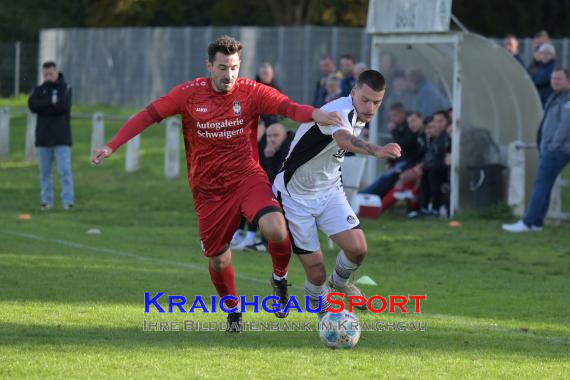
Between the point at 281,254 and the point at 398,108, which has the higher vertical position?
the point at 398,108

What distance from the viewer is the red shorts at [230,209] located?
9156 millimetres

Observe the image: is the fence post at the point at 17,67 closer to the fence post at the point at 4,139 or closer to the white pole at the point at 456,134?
the fence post at the point at 4,139

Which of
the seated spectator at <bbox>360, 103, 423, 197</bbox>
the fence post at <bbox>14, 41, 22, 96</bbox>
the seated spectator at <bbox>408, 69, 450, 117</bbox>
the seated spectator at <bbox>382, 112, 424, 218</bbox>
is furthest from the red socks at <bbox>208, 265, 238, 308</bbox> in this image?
the fence post at <bbox>14, 41, 22, 96</bbox>

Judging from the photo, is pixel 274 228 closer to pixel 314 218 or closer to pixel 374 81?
pixel 314 218

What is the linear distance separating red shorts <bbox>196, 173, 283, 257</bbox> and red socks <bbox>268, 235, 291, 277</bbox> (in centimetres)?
27

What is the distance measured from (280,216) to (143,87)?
3642cm

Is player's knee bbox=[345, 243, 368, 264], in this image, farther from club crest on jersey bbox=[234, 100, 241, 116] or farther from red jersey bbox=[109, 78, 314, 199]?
club crest on jersey bbox=[234, 100, 241, 116]

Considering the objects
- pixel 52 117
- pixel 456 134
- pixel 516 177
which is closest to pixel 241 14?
pixel 52 117

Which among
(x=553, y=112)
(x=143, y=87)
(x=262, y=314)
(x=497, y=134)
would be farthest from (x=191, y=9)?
(x=262, y=314)

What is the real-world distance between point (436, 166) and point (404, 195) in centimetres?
71

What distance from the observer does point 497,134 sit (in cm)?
2045

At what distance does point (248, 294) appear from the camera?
11555mm

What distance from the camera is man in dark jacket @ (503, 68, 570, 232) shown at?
1689cm

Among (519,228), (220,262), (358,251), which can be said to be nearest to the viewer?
(358,251)
